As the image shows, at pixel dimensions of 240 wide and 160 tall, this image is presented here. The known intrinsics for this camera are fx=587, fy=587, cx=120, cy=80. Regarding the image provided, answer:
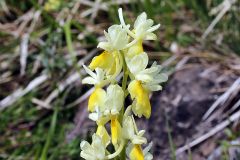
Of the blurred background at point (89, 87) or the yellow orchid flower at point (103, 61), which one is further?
the blurred background at point (89, 87)

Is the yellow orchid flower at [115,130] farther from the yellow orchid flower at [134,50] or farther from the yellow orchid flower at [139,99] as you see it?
the yellow orchid flower at [134,50]

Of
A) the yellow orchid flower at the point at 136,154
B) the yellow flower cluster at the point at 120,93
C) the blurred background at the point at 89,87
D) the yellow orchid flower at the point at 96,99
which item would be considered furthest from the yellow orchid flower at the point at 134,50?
the blurred background at the point at 89,87

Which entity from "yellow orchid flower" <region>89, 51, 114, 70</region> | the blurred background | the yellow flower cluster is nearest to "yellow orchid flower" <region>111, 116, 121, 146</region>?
the yellow flower cluster

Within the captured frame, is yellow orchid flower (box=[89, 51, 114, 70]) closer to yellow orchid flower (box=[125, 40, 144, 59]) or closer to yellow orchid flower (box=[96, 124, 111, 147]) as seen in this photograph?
yellow orchid flower (box=[125, 40, 144, 59])

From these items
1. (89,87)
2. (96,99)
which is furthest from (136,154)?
(89,87)

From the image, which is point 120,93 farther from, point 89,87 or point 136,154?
point 89,87

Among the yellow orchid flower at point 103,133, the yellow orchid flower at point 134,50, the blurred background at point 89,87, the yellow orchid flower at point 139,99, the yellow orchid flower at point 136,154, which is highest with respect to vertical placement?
the yellow orchid flower at point 134,50
